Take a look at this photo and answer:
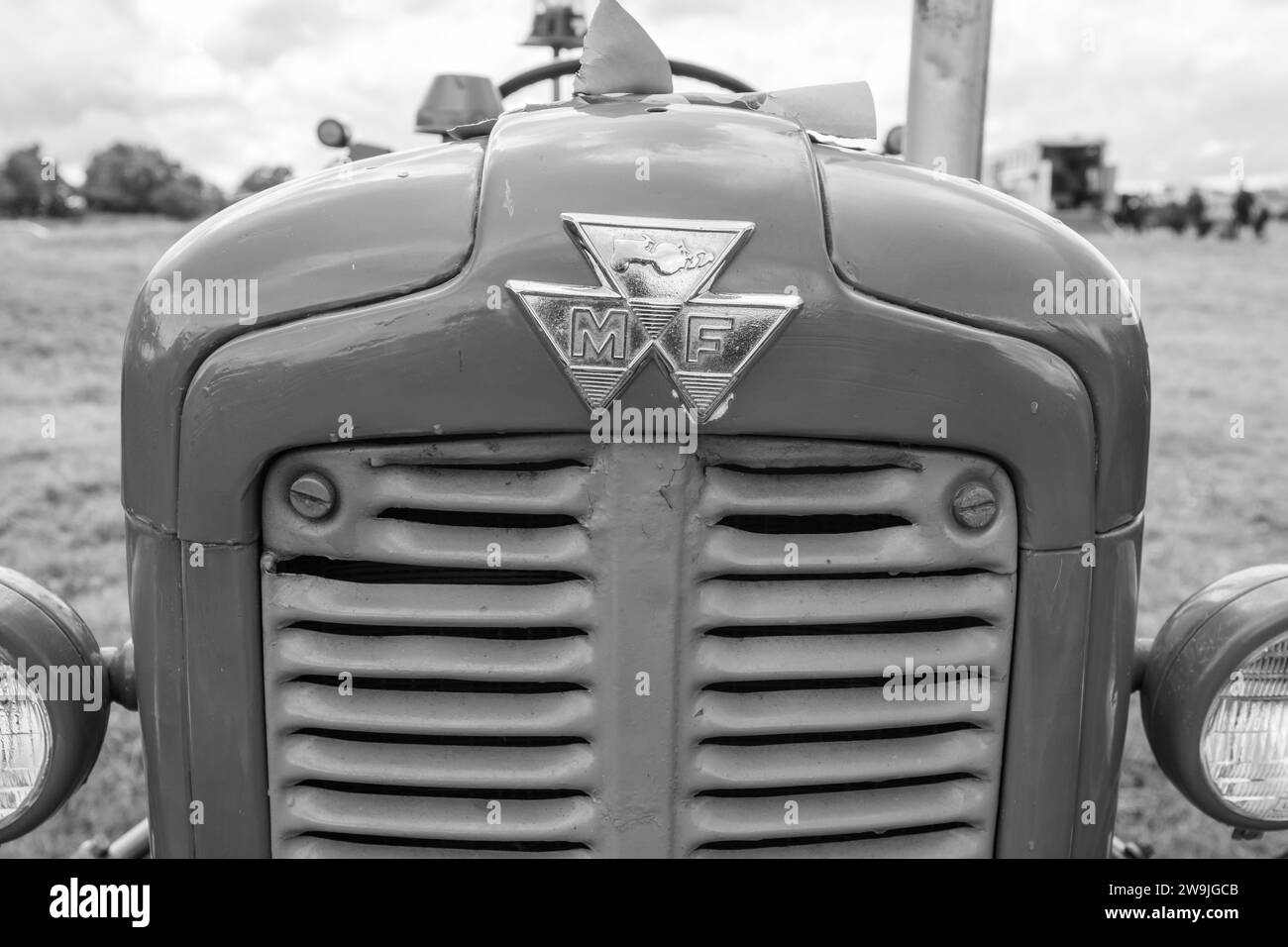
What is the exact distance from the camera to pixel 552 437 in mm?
1320

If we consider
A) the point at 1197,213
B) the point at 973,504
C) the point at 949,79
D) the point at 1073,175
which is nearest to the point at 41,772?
the point at 973,504

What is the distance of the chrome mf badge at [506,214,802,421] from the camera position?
1265mm

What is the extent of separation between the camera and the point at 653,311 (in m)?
1.26

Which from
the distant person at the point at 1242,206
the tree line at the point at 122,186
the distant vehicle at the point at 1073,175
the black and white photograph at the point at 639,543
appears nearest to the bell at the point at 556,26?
the black and white photograph at the point at 639,543

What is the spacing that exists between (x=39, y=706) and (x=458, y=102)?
5.64 feet

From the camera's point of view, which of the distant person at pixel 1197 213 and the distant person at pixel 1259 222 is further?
the distant person at pixel 1197 213

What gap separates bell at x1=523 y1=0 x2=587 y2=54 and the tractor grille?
91.8 inches

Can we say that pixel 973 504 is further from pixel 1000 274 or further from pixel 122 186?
pixel 122 186

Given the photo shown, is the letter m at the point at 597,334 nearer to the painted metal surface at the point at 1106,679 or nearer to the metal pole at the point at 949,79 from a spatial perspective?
the painted metal surface at the point at 1106,679

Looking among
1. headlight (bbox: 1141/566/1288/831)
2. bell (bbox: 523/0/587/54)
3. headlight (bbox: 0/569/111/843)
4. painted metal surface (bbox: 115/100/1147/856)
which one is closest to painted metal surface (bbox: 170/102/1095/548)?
painted metal surface (bbox: 115/100/1147/856)

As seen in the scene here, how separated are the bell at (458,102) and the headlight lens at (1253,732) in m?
1.94

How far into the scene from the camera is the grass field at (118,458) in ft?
11.2

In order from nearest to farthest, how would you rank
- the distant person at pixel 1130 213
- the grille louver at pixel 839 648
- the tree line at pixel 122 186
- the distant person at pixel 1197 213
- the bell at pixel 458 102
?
the grille louver at pixel 839 648 < the bell at pixel 458 102 < the tree line at pixel 122 186 < the distant person at pixel 1197 213 < the distant person at pixel 1130 213
